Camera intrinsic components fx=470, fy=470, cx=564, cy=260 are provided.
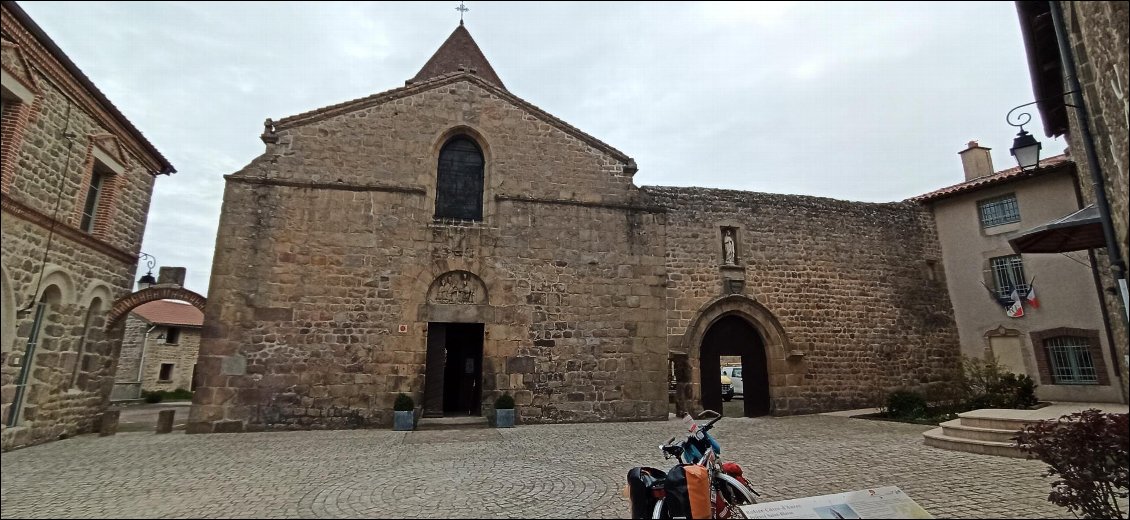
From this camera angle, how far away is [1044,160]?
14289 mm

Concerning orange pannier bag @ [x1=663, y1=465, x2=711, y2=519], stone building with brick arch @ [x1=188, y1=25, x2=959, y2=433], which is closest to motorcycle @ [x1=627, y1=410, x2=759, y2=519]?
orange pannier bag @ [x1=663, y1=465, x2=711, y2=519]

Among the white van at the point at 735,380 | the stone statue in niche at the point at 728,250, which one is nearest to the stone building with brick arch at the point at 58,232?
the stone statue in niche at the point at 728,250

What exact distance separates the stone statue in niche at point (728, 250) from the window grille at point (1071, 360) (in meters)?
9.12

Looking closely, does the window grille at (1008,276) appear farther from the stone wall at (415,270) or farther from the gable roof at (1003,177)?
the stone wall at (415,270)

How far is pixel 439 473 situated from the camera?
19.8 ft

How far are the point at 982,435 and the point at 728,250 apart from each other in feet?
22.1

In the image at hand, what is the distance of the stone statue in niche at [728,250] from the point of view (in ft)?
42.6

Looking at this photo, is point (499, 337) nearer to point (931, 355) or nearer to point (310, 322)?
point (310, 322)

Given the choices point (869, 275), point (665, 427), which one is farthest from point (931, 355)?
point (665, 427)

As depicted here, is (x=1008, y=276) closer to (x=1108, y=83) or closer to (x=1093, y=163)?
(x=1093, y=163)

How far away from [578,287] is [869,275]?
918cm

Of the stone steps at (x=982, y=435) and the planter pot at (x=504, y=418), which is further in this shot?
the planter pot at (x=504, y=418)

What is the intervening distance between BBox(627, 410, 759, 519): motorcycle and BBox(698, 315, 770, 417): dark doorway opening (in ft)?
28.3

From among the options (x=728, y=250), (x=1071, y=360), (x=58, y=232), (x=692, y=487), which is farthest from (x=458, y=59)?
(x=1071, y=360)
